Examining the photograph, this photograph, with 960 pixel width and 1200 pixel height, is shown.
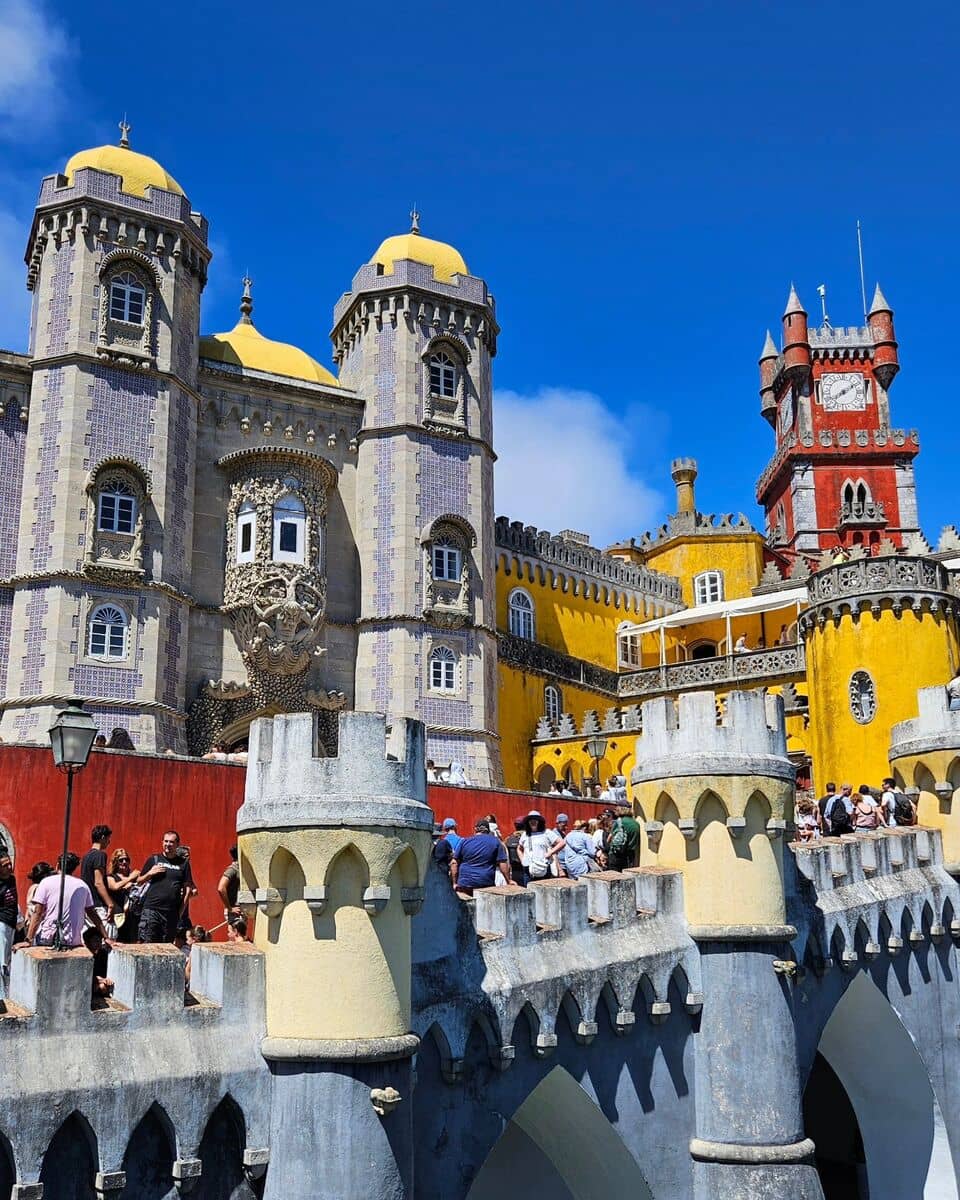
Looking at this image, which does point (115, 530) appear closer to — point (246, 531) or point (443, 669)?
point (246, 531)

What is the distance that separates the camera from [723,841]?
48.9ft

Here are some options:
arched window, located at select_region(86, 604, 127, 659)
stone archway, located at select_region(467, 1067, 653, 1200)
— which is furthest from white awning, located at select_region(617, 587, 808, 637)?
stone archway, located at select_region(467, 1067, 653, 1200)

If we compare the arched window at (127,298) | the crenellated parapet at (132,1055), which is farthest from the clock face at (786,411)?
the crenellated parapet at (132,1055)

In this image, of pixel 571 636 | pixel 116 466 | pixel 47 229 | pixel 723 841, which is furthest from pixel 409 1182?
pixel 571 636

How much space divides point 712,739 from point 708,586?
36.5 meters

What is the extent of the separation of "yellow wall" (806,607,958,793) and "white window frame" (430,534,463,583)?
30.9 ft

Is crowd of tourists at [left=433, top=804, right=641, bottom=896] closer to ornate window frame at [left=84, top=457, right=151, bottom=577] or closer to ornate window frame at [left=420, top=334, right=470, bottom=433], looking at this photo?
ornate window frame at [left=84, top=457, right=151, bottom=577]

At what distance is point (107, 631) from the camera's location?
2742cm

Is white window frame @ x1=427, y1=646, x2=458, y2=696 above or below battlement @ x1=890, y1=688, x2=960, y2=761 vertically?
above

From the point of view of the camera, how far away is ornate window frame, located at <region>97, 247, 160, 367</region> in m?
28.5

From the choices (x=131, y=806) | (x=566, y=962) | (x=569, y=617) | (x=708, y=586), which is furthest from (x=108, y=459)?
(x=708, y=586)

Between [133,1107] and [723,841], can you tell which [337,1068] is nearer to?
[133,1107]

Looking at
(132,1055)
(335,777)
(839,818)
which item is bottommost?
(132,1055)

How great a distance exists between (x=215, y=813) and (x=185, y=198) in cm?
1739
